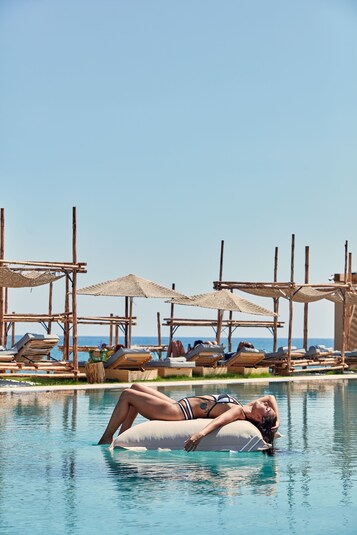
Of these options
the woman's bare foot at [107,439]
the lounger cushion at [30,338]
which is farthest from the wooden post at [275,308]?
the woman's bare foot at [107,439]

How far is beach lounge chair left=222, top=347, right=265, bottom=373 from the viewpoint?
879 inches

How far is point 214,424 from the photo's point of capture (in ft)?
29.7

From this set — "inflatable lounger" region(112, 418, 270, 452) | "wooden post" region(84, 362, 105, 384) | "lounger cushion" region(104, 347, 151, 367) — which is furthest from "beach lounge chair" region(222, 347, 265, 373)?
"inflatable lounger" region(112, 418, 270, 452)

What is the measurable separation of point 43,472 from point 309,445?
306cm

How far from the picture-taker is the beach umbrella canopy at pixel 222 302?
2308cm

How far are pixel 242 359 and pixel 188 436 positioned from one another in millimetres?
13418

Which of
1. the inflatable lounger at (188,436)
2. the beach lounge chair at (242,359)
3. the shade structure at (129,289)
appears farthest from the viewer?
the beach lounge chair at (242,359)

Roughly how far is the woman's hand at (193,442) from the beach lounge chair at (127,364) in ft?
34.0

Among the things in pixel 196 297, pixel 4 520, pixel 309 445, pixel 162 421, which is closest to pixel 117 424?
pixel 162 421

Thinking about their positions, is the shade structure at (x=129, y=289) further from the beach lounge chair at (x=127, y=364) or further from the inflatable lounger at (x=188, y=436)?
the inflatable lounger at (x=188, y=436)

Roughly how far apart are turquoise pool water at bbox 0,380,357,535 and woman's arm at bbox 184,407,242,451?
0.13m

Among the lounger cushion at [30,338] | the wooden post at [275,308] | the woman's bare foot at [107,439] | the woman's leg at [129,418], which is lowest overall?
the woman's bare foot at [107,439]

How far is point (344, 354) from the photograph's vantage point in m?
25.5

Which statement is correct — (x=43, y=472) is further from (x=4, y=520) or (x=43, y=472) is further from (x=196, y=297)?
(x=196, y=297)
